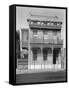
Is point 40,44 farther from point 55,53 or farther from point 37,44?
point 55,53

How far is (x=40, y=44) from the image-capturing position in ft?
28.8

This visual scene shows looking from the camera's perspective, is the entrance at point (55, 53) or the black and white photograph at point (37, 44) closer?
the black and white photograph at point (37, 44)

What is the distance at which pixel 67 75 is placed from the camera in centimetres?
912

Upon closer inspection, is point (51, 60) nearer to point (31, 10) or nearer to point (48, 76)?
point (48, 76)

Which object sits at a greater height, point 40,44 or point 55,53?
point 40,44

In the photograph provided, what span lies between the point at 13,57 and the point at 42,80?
1.08 meters

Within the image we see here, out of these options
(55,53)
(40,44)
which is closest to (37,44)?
(40,44)

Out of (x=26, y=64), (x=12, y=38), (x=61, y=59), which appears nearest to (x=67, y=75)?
(x=61, y=59)

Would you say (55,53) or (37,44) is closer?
(37,44)

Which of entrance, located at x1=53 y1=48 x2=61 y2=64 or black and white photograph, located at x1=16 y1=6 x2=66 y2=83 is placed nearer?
black and white photograph, located at x1=16 y1=6 x2=66 y2=83

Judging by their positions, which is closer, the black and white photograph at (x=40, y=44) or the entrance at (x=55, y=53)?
the black and white photograph at (x=40, y=44)

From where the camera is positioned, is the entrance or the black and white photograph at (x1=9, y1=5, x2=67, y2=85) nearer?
the black and white photograph at (x1=9, y1=5, x2=67, y2=85)

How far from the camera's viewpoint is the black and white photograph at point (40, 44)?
8.50 meters

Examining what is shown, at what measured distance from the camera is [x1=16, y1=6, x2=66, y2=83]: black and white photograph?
27.9 ft
